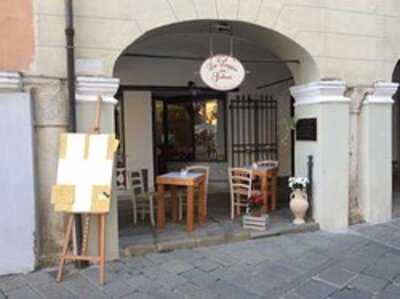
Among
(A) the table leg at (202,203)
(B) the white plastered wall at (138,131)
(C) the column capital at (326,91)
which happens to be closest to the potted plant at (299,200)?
(C) the column capital at (326,91)

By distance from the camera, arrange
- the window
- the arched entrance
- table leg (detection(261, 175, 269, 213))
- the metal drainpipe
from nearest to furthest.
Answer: the metal drainpipe → table leg (detection(261, 175, 269, 213)) → the arched entrance → the window

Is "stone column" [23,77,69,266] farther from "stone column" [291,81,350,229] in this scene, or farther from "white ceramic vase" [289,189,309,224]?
"stone column" [291,81,350,229]

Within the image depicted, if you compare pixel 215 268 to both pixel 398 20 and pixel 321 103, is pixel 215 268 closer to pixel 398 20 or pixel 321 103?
pixel 321 103

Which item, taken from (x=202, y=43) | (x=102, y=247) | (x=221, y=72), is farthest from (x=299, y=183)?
(x=202, y=43)

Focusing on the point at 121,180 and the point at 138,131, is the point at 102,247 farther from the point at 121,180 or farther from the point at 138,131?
the point at 138,131

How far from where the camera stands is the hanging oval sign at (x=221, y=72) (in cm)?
484

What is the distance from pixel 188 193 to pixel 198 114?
12.9 feet

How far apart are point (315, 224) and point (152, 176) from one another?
12.2ft

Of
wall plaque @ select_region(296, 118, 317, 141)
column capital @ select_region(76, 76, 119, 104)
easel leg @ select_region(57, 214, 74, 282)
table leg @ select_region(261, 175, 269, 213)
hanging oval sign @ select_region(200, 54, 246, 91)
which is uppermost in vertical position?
hanging oval sign @ select_region(200, 54, 246, 91)

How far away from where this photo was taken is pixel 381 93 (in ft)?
18.6

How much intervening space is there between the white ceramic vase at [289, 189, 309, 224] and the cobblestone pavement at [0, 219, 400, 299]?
54cm

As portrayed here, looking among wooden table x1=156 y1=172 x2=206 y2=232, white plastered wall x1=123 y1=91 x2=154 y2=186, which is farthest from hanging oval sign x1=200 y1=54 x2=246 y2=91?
white plastered wall x1=123 y1=91 x2=154 y2=186

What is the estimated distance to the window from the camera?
8742 millimetres

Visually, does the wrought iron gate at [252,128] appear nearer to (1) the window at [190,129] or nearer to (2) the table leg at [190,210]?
(1) the window at [190,129]
